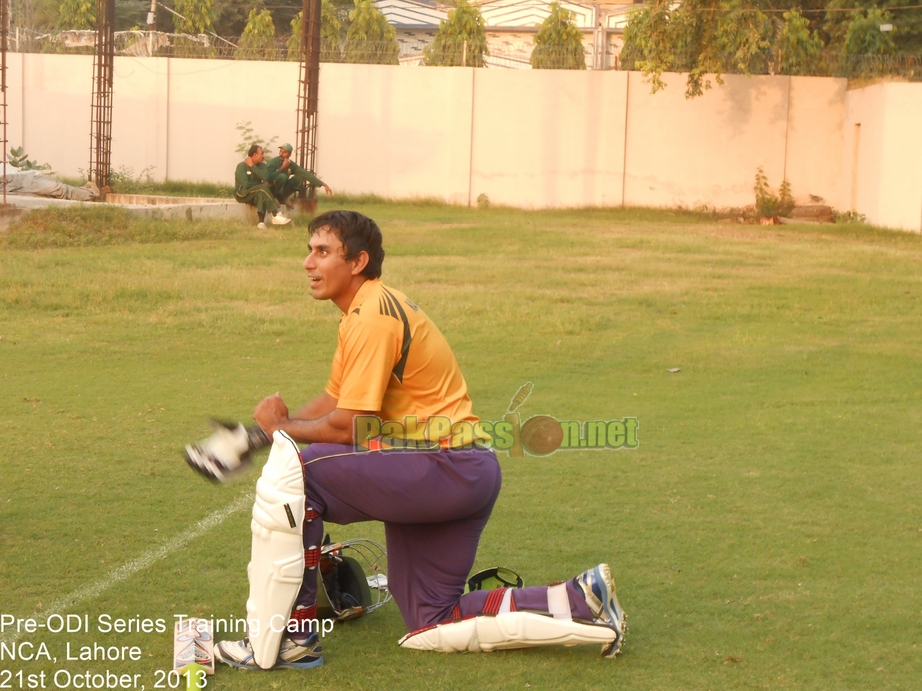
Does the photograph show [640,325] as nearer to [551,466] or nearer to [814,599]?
[551,466]

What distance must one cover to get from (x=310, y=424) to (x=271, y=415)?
14 cm

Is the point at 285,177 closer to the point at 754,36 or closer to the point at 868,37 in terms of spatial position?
the point at 754,36

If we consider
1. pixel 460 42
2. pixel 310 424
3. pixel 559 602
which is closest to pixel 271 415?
pixel 310 424

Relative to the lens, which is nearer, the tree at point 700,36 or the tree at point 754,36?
the tree at point 700,36

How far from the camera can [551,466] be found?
20.9ft

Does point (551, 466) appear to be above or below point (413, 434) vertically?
below

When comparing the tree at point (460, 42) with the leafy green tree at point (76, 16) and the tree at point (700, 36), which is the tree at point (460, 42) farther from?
the leafy green tree at point (76, 16)

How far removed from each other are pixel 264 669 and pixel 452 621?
662mm

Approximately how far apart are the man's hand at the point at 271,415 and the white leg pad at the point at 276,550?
109 mm

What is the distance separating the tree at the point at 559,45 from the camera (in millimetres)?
28016

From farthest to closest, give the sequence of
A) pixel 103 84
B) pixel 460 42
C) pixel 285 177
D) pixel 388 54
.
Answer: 1. pixel 460 42
2. pixel 388 54
3. pixel 103 84
4. pixel 285 177

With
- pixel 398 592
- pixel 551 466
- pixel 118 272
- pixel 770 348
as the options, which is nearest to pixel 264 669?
pixel 398 592

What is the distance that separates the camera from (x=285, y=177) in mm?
20062

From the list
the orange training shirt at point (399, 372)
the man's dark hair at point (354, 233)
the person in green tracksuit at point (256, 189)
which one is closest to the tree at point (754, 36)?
the person in green tracksuit at point (256, 189)
